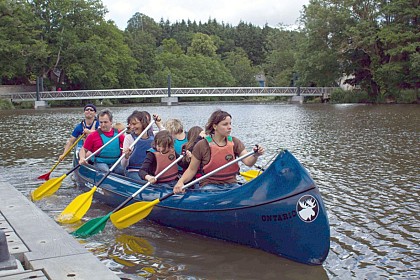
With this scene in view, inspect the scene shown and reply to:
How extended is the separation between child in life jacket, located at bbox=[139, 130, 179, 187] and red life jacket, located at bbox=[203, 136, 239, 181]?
83 centimetres

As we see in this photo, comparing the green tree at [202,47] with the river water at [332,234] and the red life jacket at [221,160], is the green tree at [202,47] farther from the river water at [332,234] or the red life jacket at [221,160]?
the red life jacket at [221,160]

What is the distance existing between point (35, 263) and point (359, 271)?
2962 mm

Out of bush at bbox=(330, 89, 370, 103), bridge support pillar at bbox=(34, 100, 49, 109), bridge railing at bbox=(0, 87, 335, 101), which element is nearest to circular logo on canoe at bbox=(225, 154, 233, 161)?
bush at bbox=(330, 89, 370, 103)

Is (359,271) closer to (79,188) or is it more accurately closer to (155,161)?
(155,161)

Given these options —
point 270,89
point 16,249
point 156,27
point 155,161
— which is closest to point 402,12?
point 270,89

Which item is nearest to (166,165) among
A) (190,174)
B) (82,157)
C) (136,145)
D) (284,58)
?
(190,174)

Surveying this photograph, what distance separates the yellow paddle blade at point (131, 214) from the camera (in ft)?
19.5

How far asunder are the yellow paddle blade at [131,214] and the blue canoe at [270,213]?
0.28 meters

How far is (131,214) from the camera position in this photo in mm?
5996

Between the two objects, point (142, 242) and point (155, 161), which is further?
point (155, 161)

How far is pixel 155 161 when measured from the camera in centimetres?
665

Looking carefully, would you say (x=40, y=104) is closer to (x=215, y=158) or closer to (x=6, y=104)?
(x=6, y=104)

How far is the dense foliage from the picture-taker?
3953cm

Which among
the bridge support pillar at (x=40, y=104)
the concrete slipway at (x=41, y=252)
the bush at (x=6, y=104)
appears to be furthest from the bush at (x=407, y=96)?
the concrete slipway at (x=41, y=252)
